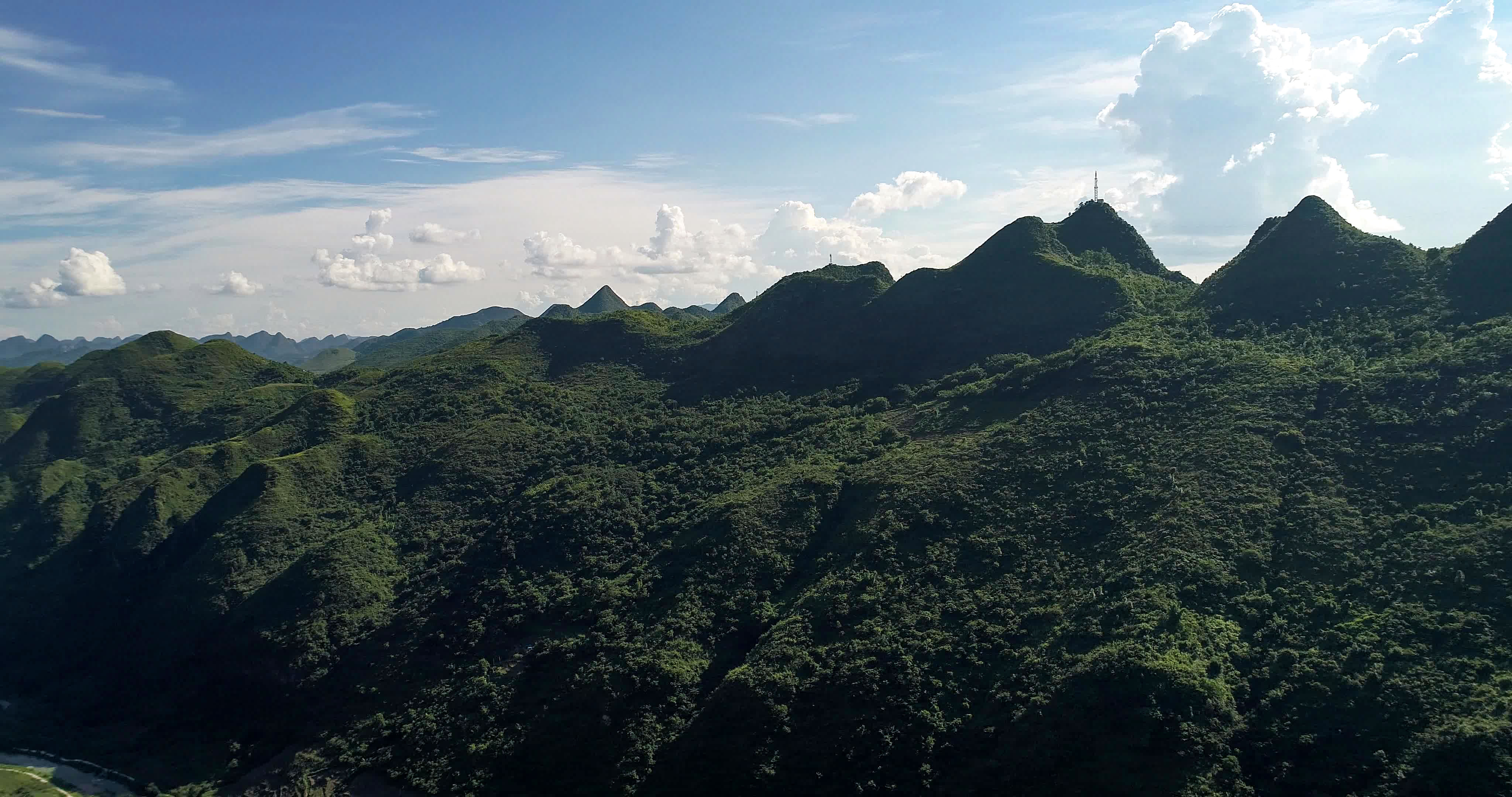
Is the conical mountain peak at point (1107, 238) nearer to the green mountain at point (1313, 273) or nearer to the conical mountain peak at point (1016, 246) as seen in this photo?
the conical mountain peak at point (1016, 246)

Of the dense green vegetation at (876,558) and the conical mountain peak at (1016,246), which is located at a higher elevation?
the conical mountain peak at (1016,246)

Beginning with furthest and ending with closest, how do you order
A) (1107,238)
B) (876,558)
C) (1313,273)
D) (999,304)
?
(1107,238)
(999,304)
(1313,273)
(876,558)

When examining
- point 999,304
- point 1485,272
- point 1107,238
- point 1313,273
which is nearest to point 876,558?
point 999,304

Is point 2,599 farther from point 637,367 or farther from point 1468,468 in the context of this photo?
point 1468,468

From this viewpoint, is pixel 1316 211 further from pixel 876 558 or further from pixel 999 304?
pixel 876 558

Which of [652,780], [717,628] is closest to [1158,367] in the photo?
[717,628]

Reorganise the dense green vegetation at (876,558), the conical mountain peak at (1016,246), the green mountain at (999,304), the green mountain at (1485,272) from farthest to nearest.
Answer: the conical mountain peak at (1016,246) < the green mountain at (999,304) < the green mountain at (1485,272) < the dense green vegetation at (876,558)

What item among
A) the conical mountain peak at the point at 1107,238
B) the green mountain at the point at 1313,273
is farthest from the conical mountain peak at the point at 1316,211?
the conical mountain peak at the point at 1107,238
